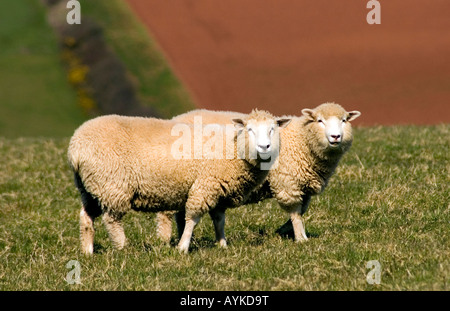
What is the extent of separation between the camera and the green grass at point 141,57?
32.8 m

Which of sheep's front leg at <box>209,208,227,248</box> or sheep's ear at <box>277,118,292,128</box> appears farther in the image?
sheep's front leg at <box>209,208,227,248</box>

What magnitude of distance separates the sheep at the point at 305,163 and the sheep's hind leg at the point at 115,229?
698mm

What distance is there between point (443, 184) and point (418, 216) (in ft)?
4.51

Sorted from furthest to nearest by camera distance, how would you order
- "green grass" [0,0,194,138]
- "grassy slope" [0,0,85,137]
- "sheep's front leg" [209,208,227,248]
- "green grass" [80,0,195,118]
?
1. "green grass" [80,0,195,118]
2. "green grass" [0,0,194,138]
3. "grassy slope" [0,0,85,137]
4. "sheep's front leg" [209,208,227,248]

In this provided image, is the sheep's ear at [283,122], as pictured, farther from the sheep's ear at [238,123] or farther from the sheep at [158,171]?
the sheep's ear at [238,123]

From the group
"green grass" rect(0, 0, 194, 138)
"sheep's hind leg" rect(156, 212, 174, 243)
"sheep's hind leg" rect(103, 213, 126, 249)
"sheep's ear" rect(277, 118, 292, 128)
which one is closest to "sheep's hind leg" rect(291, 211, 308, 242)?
"sheep's ear" rect(277, 118, 292, 128)

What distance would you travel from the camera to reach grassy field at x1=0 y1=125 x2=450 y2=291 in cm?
643

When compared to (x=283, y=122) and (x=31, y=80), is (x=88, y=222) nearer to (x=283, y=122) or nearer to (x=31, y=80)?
(x=283, y=122)

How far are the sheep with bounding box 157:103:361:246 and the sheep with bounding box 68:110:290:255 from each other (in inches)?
18.1

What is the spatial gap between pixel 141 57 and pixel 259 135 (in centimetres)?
2932

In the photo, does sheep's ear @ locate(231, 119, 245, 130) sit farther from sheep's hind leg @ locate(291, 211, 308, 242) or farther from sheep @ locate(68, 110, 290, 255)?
sheep's hind leg @ locate(291, 211, 308, 242)

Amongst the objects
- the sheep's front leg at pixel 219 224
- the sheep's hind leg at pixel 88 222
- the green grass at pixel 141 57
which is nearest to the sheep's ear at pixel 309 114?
the sheep's front leg at pixel 219 224

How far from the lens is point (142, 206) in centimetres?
795

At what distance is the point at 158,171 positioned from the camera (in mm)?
7801
